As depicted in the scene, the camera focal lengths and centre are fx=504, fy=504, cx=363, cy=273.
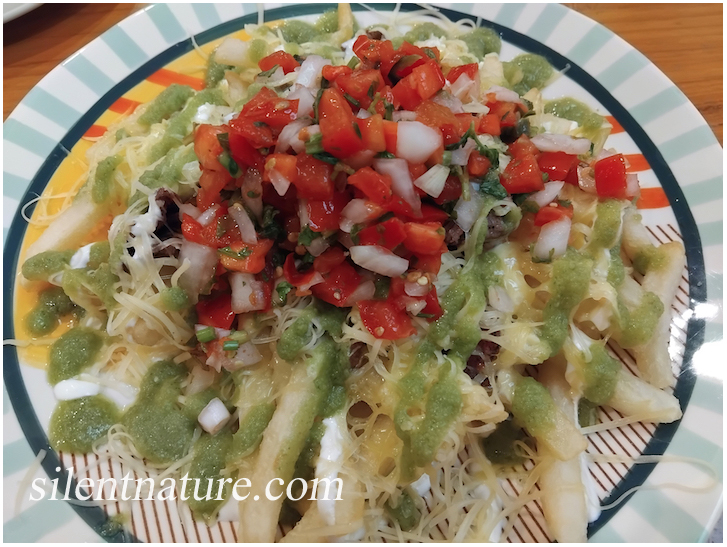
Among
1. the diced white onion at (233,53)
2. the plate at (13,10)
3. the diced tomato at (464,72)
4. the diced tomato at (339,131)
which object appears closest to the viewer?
the diced tomato at (339,131)

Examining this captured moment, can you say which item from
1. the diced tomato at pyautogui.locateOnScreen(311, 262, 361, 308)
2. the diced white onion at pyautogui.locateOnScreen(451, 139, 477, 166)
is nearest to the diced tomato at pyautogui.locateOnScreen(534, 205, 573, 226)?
the diced white onion at pyautogui.locateOnScreen(451, 139, 477, 166)

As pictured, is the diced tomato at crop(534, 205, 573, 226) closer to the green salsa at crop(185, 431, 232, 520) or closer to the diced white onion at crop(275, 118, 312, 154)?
the diced white onion at crop(275, 118, 312, 154)

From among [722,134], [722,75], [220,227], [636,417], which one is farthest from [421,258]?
[722,75]

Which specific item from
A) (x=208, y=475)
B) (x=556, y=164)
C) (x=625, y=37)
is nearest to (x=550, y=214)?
(x=556, y=164)

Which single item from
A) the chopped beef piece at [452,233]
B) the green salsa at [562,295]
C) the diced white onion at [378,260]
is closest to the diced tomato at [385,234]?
the diced white onion at [378,260]

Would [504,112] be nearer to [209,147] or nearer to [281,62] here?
[281,62]

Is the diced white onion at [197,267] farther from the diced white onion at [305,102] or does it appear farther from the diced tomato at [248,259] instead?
the diced white onion at [305,102]
